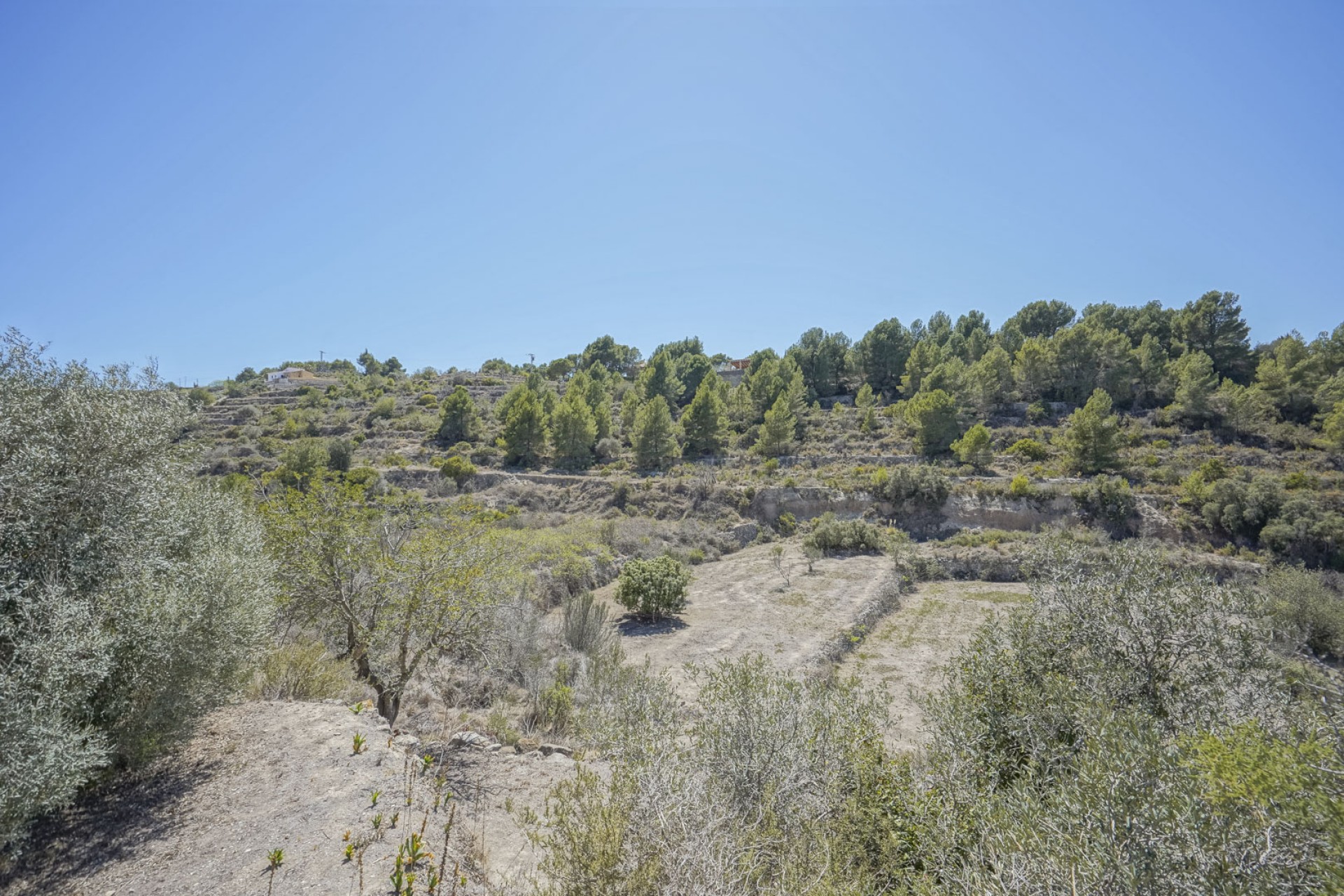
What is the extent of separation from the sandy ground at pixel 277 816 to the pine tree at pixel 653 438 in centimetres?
3129

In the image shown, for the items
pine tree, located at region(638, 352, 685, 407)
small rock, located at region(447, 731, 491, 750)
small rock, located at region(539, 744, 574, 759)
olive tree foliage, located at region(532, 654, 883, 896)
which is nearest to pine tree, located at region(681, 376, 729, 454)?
pine tree, located at region(638, 352, 685, 407)

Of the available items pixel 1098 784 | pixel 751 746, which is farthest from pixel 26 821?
pixel 1098 784

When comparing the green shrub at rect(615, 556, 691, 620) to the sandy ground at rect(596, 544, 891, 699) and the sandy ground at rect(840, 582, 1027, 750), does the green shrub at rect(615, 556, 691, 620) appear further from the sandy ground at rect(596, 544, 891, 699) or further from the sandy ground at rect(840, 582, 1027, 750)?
the sandy ground at rect(840, 582, 1027, 750)

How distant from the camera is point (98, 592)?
195 inches

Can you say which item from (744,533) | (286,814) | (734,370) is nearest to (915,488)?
(744,533)

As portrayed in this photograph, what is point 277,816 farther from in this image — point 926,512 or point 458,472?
point 458,472

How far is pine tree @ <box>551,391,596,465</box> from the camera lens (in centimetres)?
3859

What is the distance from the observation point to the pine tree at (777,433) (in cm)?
3984

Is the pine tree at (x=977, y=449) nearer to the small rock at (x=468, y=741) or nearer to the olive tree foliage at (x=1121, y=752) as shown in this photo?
the olive tree foliage at (x=1121, y=752)

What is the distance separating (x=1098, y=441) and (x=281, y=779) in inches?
1497

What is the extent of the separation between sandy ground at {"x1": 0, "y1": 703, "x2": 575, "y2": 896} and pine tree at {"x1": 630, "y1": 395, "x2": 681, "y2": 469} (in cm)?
3129

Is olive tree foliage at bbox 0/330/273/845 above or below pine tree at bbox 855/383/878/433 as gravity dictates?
below

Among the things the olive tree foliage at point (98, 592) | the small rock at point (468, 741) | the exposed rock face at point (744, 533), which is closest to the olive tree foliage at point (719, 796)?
the small rock at point (468, 741)

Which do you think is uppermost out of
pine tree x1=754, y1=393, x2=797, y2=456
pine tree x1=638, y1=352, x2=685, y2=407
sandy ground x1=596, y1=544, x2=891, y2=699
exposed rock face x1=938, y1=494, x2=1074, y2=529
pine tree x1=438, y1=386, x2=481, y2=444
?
pine tree x1=638, y1=352, x2=685, y2=407
